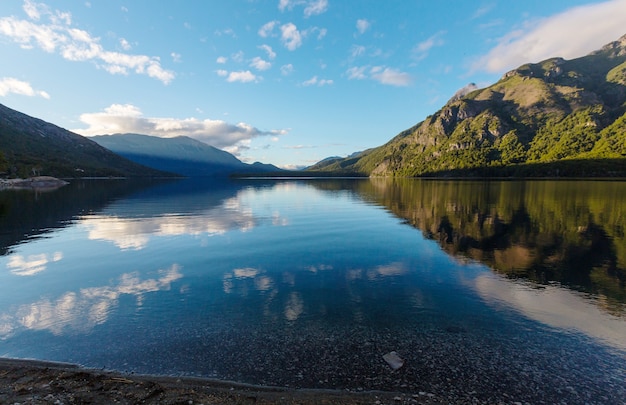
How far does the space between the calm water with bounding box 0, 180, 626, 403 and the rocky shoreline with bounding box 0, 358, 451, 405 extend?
2.50ft

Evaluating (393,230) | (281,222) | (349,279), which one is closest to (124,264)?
(349,279)

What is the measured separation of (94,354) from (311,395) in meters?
12.6

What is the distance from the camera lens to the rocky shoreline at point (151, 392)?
1254 cm

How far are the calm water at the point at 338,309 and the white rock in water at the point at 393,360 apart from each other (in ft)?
1.14

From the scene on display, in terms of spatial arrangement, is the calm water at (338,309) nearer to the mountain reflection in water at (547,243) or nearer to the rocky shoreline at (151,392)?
the mountain reflection in water at (547,243)

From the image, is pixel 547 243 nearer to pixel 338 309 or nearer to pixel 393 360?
pixel 338 309

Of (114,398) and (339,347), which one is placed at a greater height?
(114,398)

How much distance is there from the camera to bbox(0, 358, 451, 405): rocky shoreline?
12539 millimetres

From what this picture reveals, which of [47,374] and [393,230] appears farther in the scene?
[393,230]

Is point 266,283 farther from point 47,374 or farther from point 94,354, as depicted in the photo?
point 47,374

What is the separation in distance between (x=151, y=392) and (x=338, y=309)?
511 inches

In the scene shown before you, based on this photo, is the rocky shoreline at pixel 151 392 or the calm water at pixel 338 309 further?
the calm water at pixel 338 309

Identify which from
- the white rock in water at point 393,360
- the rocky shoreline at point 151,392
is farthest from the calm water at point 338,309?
the rocky shoreline at point 151,392

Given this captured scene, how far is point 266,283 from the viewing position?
28.1 meters
